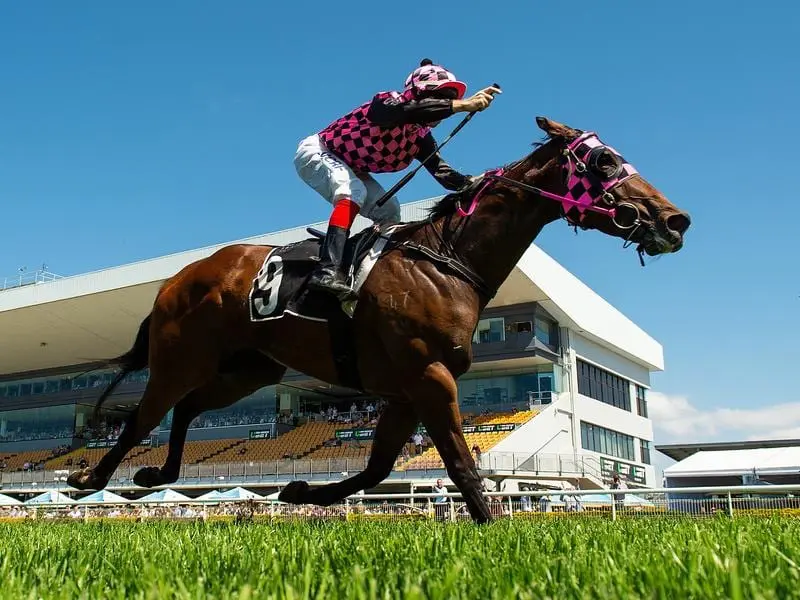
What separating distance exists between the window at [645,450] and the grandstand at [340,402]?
129 millimetres

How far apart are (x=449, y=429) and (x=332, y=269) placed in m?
1.20

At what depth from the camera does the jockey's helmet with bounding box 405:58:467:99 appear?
4.82 metres

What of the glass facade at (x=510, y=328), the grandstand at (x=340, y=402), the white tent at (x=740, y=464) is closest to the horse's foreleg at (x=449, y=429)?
the white tent at (x=740, y=464)

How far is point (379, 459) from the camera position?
502cm

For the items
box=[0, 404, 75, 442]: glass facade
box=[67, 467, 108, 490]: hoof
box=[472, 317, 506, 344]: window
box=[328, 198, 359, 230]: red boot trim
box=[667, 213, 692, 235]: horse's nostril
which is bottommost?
box=[67, 467, 108, 490]: hoof

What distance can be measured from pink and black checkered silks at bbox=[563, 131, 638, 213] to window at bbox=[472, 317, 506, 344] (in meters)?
29.9

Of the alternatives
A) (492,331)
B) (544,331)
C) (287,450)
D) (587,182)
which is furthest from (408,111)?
(287,450)

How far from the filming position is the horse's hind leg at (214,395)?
5.50 meters

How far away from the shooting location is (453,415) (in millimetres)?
4223

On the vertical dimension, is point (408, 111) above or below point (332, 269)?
above

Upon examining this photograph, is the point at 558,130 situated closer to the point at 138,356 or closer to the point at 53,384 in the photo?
the point at 138,356

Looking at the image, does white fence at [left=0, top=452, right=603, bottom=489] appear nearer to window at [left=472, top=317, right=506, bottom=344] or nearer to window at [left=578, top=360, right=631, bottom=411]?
window at [left=578, top=360, right=631, bottom=411]

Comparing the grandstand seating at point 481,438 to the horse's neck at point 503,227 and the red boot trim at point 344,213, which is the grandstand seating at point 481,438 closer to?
the red boot trim at point 344,213

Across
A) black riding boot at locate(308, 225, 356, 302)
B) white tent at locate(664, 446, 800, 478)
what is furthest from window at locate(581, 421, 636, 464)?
black riding boot at locate(308, 225, 356, 302)
